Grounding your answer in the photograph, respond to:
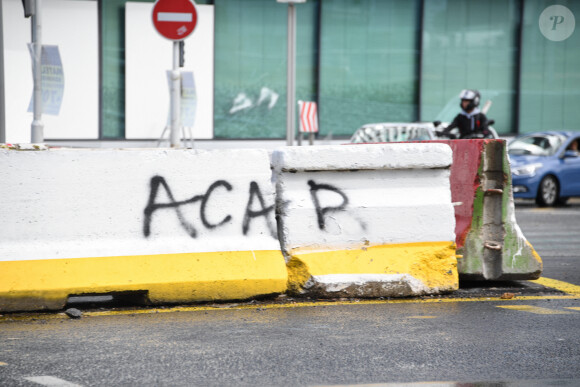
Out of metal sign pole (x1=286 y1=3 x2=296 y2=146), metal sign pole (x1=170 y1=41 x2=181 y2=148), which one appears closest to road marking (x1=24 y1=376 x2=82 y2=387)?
metal sign pole (x1=170 y1=41 x2=181 y2=148)

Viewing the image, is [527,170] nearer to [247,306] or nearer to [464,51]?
[464,51]

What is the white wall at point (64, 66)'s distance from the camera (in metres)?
20.5

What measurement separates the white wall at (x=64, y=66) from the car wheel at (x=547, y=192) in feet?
32.8

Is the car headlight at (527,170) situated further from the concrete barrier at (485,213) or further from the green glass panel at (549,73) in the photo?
the concrete barrier at (485,213)

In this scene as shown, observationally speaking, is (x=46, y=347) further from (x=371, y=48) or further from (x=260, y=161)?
(x=371, y=48)

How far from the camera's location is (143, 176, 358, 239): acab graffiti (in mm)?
6504

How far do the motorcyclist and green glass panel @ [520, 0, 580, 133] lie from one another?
1141cm

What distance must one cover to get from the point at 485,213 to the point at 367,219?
3.35 ft

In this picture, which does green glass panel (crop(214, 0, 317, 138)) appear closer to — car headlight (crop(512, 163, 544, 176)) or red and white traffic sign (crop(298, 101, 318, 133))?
red and white traffic sign (crop(298, 101, 318, 133))

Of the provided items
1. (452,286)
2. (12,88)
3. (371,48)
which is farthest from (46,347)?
(371,48)

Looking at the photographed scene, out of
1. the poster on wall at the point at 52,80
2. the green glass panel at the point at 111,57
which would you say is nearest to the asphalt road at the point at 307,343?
the poster on wall at the point at 52,80

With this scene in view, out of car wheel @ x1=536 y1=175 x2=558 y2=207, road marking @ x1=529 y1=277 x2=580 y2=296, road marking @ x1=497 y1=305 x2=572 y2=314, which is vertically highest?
road marking @ x1=497 y1=305 x2=572 y2=314

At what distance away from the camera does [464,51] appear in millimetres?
23484

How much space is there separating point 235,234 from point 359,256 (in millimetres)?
938
